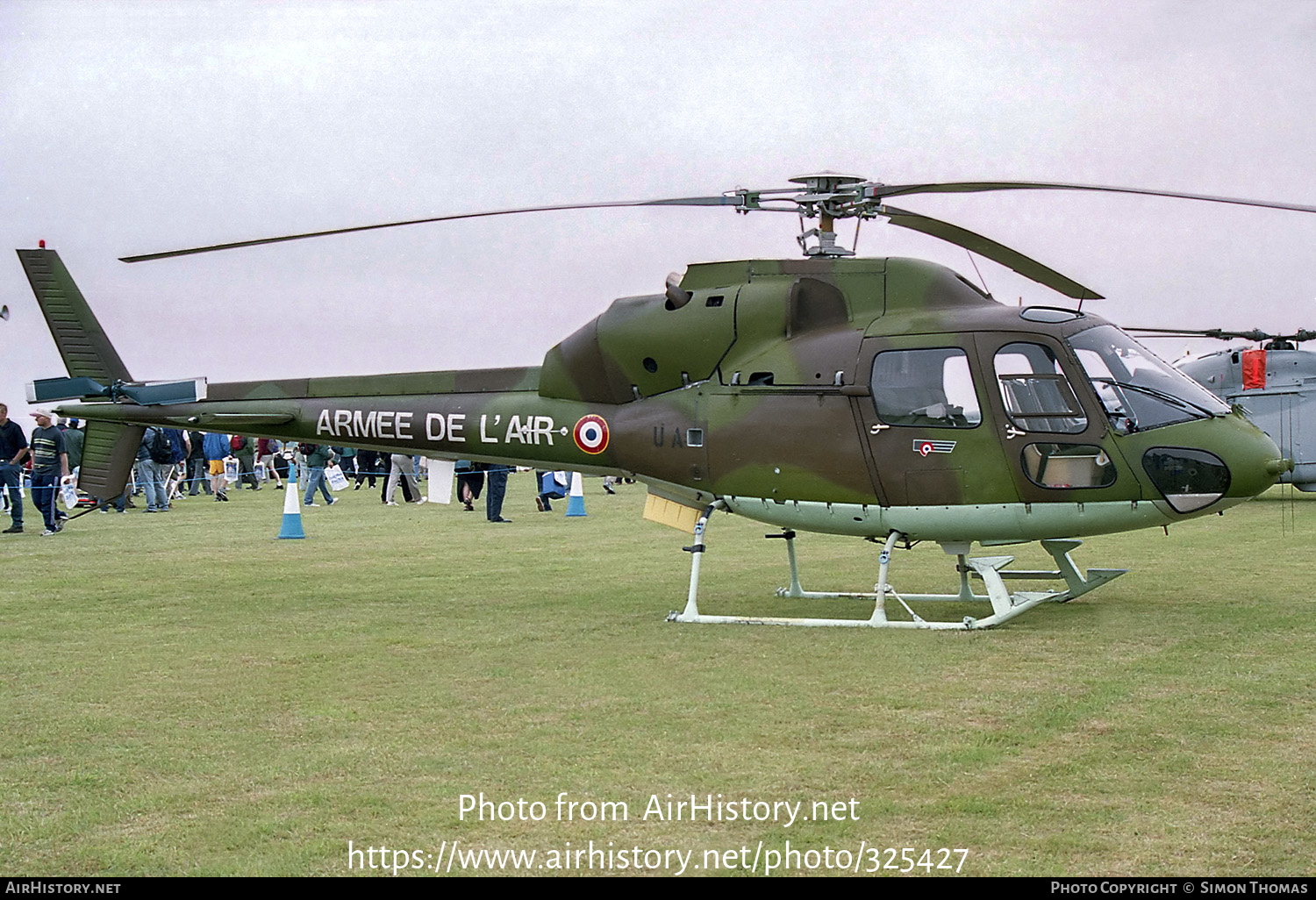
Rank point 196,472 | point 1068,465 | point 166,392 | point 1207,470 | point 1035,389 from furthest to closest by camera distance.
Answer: point 196,472 < point 166,392 < point 1035,389 < point 1068,465 < point 1207,470

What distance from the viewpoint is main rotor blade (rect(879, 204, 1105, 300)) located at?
11.0m

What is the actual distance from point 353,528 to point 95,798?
15758mm

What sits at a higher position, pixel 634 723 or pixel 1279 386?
pixel 1279 386

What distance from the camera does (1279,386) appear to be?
952 inches

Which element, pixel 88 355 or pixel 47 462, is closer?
pixel 88 355

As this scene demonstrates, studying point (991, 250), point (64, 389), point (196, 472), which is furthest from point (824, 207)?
point (196, 472)

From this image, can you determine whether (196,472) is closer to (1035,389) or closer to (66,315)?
(66,315)

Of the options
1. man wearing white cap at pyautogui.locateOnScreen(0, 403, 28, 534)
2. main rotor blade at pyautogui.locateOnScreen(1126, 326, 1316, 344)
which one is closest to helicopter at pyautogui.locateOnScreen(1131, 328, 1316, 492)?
main rotor blade at pyautogui.locateOnScreen(1126, 326, 1316, 344)

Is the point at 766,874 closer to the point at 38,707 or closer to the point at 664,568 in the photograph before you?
the point at 38,707

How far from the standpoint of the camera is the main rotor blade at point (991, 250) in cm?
1104

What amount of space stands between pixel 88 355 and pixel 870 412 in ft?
28.3

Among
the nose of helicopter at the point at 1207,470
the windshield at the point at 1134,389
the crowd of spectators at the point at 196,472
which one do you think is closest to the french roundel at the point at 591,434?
the crowd of spectators at the point at 196,472

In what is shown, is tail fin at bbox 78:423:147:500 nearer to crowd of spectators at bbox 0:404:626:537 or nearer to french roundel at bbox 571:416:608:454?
crowd of spectators at bbox 0:404:626:537

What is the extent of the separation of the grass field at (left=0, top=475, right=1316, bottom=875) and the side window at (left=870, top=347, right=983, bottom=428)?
5.59 ft
